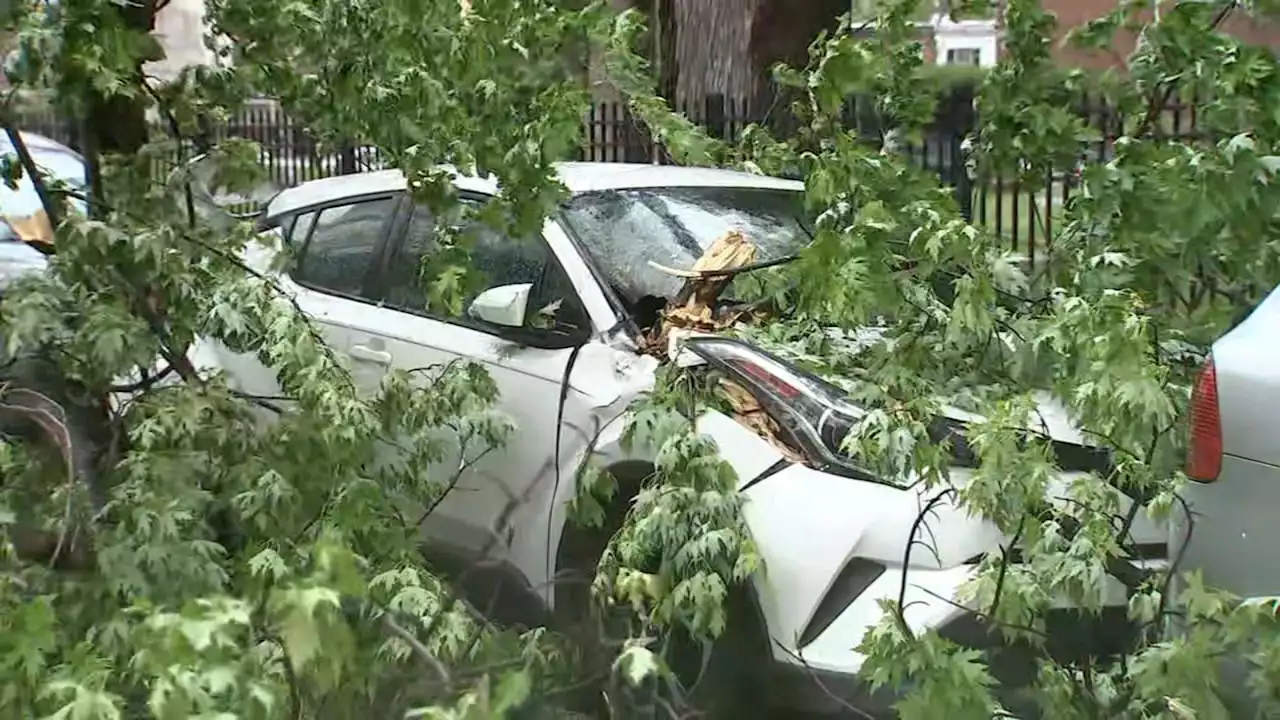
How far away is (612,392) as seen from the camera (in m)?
4.37

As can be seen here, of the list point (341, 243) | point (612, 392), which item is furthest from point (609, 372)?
point (341, 243)

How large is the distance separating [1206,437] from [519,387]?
82.5 inches

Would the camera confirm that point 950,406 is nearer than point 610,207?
Yes

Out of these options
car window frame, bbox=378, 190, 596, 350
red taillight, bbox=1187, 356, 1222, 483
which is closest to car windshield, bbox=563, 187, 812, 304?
car window frame, bbox=378, 190, 596, 350

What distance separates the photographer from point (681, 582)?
3520mm

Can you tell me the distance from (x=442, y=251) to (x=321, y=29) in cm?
75

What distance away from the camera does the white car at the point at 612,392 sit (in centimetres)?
367

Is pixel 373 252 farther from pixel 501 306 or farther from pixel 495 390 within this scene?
pixel 495 390

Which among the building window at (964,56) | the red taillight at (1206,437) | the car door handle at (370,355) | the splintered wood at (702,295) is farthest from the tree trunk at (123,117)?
the red taillight at (1206,437)

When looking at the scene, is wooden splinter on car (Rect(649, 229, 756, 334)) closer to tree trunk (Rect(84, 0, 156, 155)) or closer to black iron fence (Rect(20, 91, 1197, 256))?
black iron fence (Rect(20, 91, 1197, 256))

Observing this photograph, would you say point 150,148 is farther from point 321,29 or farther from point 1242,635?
point 1242,635

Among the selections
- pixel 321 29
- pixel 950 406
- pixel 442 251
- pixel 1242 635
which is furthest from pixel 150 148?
pixel 1242 635

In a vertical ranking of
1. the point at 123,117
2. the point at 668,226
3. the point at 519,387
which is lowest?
the point at 519,387

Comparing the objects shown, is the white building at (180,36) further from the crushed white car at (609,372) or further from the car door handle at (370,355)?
the car door handle at (370,355)
